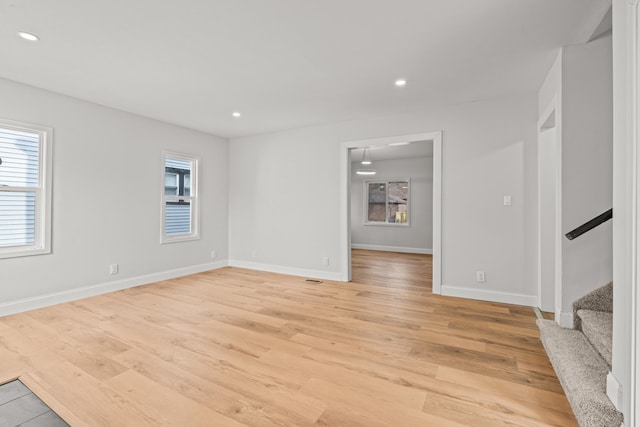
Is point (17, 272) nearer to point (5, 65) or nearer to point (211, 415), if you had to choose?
point (5, 65)

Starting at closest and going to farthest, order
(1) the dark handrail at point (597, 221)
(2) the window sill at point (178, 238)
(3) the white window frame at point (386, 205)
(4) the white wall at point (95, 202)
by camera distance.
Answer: (1) the dark handrail at point (597, 221) → (4) the white wall at point (95, 202) → (2) the window sill at point (178, 238) → (3) the white window frame at point (386, 205)

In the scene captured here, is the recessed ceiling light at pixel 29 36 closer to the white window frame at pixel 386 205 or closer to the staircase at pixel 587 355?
the staircase at pixel 587 355

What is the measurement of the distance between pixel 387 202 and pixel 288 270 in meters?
4.32

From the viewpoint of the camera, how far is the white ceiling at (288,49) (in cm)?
212

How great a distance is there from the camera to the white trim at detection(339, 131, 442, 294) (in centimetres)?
412

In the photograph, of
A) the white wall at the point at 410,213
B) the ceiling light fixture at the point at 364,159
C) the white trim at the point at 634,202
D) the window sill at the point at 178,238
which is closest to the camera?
the white trim at the point at 634,202

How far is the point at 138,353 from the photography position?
7.98 ft

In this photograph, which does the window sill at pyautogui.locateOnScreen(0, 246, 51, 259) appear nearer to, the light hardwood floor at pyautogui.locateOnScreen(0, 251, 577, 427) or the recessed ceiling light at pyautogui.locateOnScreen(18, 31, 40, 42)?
the light hardwood floor at pyautogui.locateOnScreen(0, 251, 577, 427)

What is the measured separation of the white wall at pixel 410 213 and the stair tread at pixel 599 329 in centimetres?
Answer: 566

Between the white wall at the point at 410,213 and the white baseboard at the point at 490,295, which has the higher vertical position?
the white wall at the point at 410,213

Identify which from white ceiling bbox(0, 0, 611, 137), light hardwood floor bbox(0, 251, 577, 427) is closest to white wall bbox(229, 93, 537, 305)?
white ceiling bbox(0, 0, 611, 137)

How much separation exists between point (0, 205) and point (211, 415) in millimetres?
3529

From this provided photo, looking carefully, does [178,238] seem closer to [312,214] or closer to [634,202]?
[312,214]

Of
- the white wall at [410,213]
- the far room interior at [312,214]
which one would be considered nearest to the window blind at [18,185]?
the far room interior at [312,214]
